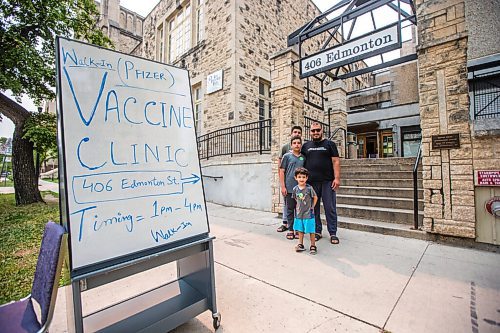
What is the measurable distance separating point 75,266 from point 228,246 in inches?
95.5

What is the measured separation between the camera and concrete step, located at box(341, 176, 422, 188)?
15.4 feet

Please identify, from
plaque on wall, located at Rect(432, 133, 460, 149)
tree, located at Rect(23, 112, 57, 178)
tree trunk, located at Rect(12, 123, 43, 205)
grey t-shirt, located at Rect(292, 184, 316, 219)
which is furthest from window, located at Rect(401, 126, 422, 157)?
tree trunk, located at Rect(12, 123, 43, 205)

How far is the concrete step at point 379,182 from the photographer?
4.68 metres

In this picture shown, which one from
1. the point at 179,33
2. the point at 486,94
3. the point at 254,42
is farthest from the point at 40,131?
the point at 486,94

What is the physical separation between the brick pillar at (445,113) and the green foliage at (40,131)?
28.3 ft

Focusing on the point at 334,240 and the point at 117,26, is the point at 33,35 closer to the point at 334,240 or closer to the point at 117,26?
the point at 334,240

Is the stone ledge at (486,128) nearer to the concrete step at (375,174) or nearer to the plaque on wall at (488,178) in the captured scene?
the plaque on wall at (488,178)

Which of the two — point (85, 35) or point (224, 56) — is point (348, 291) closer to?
point (224, 56)

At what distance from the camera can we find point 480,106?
6520 millimetres

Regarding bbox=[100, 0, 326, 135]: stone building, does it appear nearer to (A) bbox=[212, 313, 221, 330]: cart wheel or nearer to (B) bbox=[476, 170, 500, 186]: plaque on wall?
(B) bbox=[476, 170, 500, 186]: plaque on wall

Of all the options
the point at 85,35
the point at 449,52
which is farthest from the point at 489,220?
the point at 85,35

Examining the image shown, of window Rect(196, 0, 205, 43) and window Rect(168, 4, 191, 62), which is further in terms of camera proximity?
window Rect(168, 4, 191, 62)

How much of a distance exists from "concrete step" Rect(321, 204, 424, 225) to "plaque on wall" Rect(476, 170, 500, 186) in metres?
0.99

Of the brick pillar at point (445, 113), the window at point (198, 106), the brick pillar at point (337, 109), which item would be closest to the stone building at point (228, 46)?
the window at point (198, 106)
